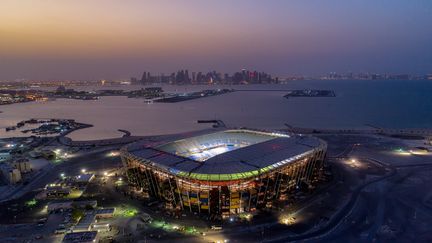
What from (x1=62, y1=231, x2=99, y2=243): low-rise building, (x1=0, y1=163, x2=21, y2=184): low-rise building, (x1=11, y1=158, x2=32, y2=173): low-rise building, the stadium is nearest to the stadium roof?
the stadium

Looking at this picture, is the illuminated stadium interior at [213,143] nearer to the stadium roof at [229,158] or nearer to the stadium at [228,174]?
the stadium roof at [229,158]

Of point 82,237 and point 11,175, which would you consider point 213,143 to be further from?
point 11,175

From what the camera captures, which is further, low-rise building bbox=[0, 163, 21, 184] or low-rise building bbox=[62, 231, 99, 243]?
low-rise building bbox=[0, 163, 21, 184]

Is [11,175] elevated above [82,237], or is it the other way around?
[11,175]

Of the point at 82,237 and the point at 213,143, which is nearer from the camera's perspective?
the point at 82,237

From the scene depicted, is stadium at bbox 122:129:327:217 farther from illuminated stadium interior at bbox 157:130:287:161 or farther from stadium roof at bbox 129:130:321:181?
illuminated stadium interior at bbox 157:130:287:161

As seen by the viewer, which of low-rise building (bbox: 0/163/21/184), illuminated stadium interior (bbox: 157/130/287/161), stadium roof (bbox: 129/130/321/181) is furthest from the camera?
illuminated stadium interior (bbox: 157/130/287/161)

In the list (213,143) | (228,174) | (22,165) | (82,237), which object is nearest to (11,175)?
(22,165)

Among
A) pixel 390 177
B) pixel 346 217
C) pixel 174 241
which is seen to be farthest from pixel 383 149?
pixel 174 241

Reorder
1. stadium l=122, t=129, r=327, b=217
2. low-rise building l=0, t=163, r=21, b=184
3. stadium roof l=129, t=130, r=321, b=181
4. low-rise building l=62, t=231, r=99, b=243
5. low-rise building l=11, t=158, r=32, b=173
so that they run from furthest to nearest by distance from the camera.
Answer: low-rise building l=11, t=158, r=32, b=173
low-rise building l=0, t=163, r=21, b=184
stadium roof l=129, t=130, r=321, b=181
stadium l=122, t=129, r=327, b=217
low-rise building l=62, t=231, r=99, b=243
